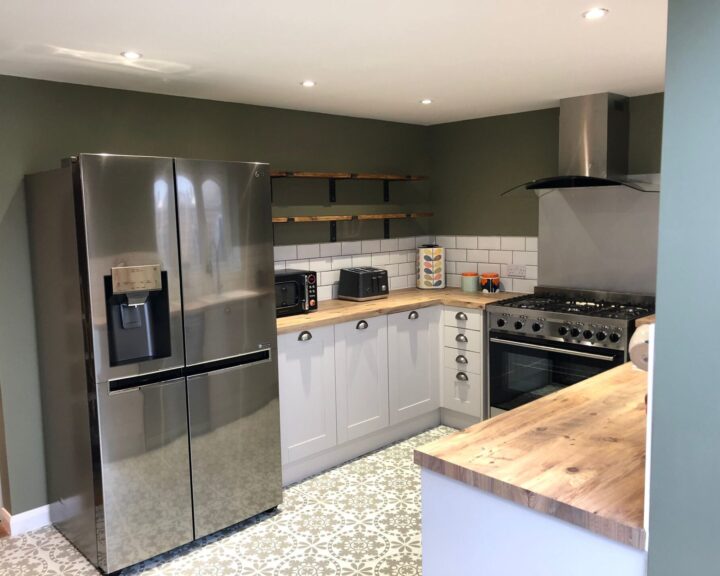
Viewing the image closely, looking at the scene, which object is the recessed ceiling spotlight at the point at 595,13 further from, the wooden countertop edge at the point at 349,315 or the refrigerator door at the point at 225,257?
the wooden countertop edge at the point at 349,315

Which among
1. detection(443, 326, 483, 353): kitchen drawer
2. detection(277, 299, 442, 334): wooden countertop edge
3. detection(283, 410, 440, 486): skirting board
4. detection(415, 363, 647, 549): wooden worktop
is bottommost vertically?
detection(283, 410, 440, 486): skirting board

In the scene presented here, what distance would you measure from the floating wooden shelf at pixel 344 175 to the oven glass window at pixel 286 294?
0.73m

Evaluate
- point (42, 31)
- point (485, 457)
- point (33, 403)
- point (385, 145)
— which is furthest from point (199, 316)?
point (385, 145)

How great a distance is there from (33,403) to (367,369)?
1.89 m

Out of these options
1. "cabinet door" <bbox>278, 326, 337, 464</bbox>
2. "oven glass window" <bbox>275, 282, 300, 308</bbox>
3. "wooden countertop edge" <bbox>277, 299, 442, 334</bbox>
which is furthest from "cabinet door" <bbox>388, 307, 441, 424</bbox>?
"oven glass window" <bbox>275, 282, 300, 308</bbox>

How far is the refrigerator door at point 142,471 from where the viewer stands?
8.97 ft

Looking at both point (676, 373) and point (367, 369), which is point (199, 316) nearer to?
point (367, 369)

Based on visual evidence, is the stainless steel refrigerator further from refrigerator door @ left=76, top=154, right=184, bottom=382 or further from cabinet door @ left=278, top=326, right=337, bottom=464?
cabinet door @ left=278, top=326, right=337, bottom=464

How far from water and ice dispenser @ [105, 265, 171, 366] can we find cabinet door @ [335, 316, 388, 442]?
1.22 meters

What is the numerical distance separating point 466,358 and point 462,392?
25cm

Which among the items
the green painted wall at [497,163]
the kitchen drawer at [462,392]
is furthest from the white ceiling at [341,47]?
the kitchen drawer at [462,392]

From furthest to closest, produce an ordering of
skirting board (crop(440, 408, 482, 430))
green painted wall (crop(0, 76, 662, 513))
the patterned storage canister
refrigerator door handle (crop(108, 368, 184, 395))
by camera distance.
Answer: the patterned storage canister
skirting board (crop(440, 408, 482, 430))
green painted wall (crop(0, 76, 662, 513))
refrigerator door handle (crop(108, 368, 184, 395))

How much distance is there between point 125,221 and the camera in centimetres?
267

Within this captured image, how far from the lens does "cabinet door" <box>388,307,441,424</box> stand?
4176 mm
